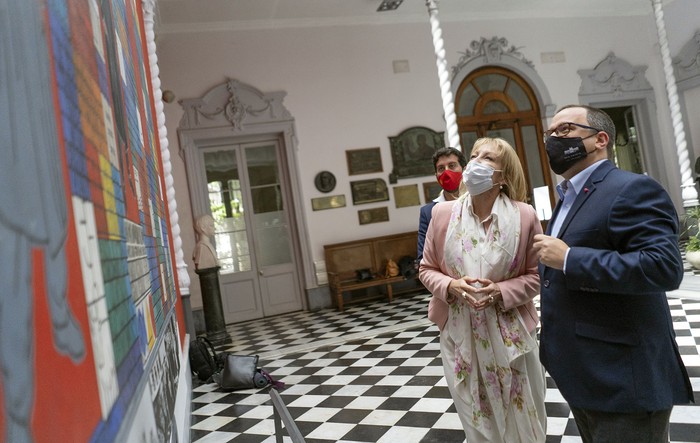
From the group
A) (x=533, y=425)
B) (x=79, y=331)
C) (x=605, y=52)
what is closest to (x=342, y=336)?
(x=533, y=425)

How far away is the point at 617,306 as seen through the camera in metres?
1.91

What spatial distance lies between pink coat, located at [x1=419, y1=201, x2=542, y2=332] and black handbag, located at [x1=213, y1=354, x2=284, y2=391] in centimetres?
311

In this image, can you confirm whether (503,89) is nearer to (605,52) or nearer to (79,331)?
(605,52)

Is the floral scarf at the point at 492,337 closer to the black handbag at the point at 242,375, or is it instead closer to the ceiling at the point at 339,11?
the black handbag at the point at 242,375

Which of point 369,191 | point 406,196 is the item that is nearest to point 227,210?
point 369,191

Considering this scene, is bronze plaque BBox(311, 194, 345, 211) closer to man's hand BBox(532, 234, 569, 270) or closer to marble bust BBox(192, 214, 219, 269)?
marble bust BBox(192, 214, 219, 269)

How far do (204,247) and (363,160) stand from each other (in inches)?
149

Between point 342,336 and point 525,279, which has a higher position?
point 525,279

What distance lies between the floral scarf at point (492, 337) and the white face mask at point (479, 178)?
0.10m

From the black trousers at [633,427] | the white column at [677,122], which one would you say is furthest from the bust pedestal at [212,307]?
the white column at [677,122]

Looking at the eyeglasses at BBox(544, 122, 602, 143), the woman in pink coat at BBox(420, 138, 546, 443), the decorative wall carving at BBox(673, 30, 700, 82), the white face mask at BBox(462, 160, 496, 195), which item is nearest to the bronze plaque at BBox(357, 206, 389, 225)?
the decorative wall carving at BBox(673, 30, 700, 82)

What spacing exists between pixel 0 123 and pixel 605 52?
1409cm

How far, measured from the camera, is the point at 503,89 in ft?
39.5

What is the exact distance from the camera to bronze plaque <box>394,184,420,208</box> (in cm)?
1104
